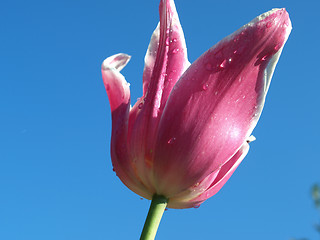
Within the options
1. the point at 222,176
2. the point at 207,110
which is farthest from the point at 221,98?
the point at 222,176

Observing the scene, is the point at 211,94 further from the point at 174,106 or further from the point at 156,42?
the point at 156,42

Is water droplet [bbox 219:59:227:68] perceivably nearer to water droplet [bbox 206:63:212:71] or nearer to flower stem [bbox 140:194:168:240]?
water droplet [bbox 206:63:212:71]

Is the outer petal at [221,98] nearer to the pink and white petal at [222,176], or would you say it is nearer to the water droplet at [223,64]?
the water droplet at [223,64]

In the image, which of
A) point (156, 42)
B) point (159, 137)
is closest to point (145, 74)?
point (156, 42)

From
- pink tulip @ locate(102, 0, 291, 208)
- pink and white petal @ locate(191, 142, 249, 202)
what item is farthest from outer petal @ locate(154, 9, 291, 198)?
pink and white petal @ locate(191, 142, 249, 202)

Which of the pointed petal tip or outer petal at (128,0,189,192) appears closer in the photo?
outer petal at (128,0,189,192)
